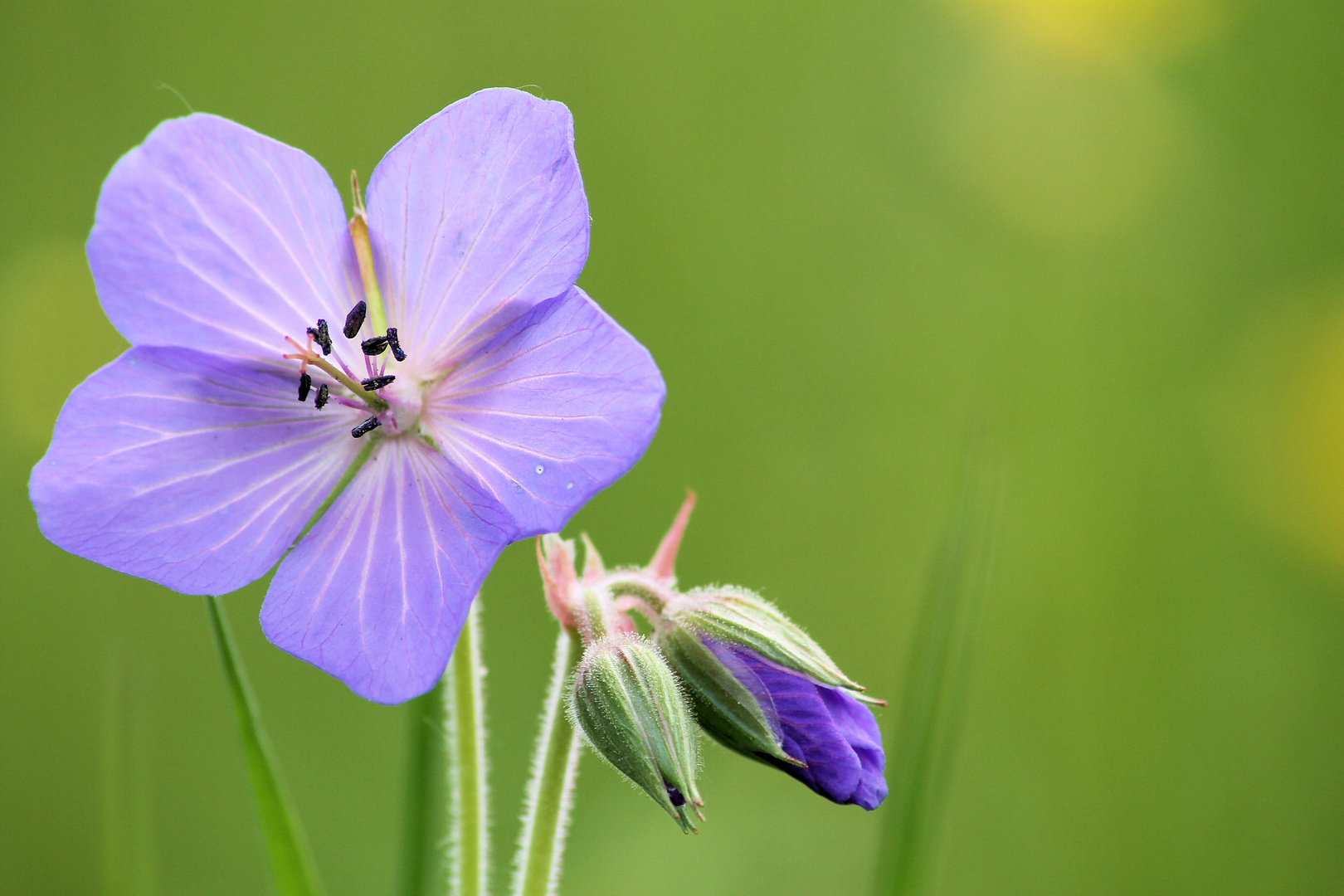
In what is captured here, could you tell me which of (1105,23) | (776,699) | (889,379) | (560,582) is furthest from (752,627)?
(1105,23)

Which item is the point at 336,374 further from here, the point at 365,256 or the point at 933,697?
the point at 933,697

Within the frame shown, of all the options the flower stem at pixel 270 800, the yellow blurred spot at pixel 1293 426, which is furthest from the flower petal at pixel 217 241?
the yellow blurred spot at pixel 1293 426

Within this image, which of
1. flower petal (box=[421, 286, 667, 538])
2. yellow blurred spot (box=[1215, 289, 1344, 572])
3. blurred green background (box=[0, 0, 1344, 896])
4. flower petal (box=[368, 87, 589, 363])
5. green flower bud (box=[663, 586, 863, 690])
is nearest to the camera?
flower petal (box=[421, 286, 667, 538])

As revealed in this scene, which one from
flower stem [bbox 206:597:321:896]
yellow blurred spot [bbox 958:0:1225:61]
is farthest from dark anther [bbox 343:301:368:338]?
yellow blurred spot [bbox 958:0:1225:61]

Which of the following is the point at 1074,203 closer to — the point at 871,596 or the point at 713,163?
the point at 713,163

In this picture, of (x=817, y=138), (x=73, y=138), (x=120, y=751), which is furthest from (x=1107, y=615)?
(x=73, y=138)

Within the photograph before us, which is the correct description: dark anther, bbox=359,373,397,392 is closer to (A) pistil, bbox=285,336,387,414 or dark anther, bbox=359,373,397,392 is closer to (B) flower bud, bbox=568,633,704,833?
(A) pistil, bbox=285,336,387,414
